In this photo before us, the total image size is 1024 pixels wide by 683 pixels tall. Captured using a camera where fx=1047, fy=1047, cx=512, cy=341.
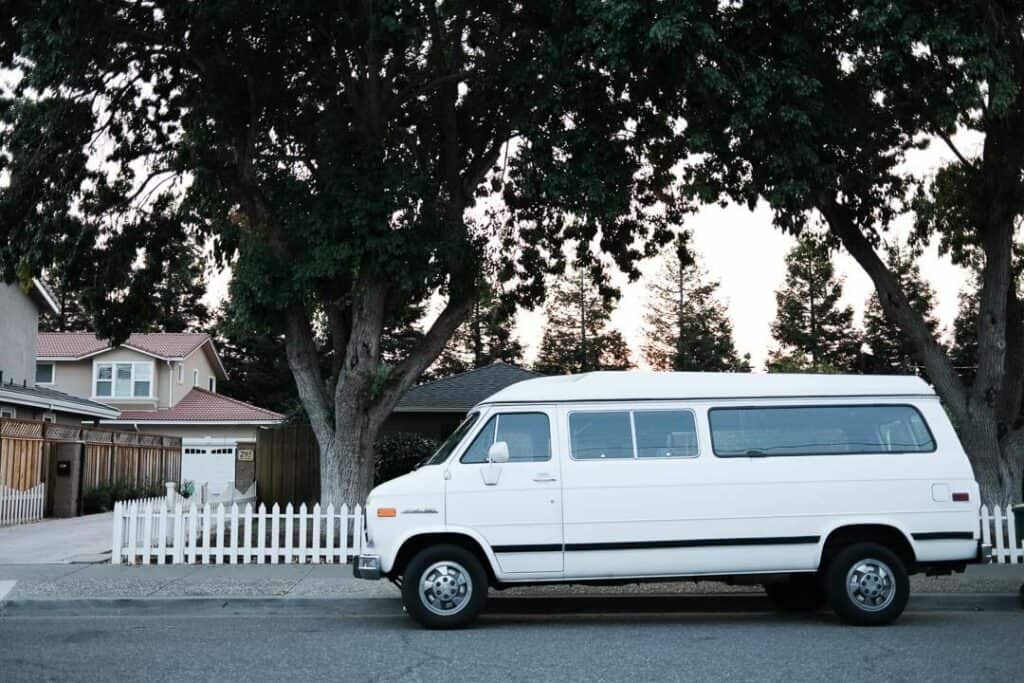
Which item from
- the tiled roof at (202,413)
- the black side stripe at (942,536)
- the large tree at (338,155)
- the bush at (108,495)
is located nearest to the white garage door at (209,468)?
the tiled roof at (202,413)

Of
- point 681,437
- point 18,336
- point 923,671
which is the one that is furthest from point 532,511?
point 18,336

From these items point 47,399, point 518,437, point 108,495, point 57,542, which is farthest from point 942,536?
point 47,399

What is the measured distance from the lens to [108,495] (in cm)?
2675

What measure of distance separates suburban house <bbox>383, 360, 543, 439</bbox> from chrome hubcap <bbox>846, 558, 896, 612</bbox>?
17.4 meters

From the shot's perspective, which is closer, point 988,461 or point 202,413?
point 988,461

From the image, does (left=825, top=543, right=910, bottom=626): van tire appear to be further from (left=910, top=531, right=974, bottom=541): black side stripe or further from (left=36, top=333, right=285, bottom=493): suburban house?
(left=36, top=333, right=285, bottom=493): suburban house

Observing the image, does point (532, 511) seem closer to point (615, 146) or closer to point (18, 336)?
point (615, 146)

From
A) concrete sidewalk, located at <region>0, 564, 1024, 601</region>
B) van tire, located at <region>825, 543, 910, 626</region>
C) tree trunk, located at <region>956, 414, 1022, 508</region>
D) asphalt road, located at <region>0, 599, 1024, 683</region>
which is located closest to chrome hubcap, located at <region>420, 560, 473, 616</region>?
asphalt road, located at <region>0, 599, 1024, 683</region>

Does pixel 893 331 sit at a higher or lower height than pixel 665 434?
higher

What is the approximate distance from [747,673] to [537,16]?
11317mm

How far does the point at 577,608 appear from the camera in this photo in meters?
11.2

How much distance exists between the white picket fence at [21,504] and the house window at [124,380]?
19565 millimetres

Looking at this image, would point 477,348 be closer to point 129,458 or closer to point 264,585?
point 129,458

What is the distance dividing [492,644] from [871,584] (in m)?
3.72
